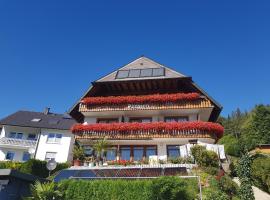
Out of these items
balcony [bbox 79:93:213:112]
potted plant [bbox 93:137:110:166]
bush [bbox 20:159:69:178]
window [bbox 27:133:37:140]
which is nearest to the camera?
potted plant [bbox 93:137:110:166]

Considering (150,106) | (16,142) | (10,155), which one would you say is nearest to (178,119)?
(150,106)

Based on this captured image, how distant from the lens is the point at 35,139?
4475 centimetres

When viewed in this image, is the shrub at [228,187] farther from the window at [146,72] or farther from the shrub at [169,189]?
the window at [146,72]

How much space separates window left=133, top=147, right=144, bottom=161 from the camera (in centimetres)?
2750

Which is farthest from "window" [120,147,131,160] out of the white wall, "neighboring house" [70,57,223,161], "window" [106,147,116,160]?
the white wall

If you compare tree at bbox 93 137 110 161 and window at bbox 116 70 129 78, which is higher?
window at bbox 116 70 129 78

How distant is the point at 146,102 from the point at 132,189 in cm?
1291

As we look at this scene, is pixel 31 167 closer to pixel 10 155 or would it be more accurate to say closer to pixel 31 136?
pixel 10 155

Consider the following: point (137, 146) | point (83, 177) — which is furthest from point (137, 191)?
point (137, 146)

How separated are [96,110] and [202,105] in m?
10.9

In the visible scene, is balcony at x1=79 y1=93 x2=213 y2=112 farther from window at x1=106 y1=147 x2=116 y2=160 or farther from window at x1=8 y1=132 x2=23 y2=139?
window at x1=8 y1=132 x2=23 y2=139

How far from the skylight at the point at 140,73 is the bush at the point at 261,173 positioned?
13320mm

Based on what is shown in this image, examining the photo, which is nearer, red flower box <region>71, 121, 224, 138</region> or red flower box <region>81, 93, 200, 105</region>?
red flower box <region>71, 121, 224, 138</region>

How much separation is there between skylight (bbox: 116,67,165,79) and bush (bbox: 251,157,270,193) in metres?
13.3
